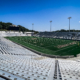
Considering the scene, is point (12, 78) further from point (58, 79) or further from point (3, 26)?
point (3, 26)

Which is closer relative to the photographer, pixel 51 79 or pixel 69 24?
pixel 51 79

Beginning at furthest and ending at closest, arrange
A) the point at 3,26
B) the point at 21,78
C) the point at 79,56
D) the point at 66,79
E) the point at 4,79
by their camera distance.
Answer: the point at 3,26, the point at 79,56, the point at 66,79, the point at 21,78, the point at 4,79

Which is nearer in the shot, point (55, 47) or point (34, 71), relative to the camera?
point (34, 71)

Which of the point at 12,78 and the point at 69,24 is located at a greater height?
the point at 69,24

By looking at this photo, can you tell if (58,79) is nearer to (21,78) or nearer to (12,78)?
(21,78)

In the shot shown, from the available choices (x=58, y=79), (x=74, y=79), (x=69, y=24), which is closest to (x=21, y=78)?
(x=58, y=79)

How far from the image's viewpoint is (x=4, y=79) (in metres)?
3.81

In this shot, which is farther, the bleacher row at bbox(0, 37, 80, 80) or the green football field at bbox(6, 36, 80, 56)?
the green football field at bbox(6, 36, 80, 56)

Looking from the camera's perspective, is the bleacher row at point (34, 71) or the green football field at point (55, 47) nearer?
the bleacher row at point (34, 71)

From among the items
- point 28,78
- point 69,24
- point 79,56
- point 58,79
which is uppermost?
point 69,24

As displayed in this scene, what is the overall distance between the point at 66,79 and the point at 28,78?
2102 mm

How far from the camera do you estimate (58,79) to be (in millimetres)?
4648

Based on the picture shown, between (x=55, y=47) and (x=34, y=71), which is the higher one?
(x=34, y=71)

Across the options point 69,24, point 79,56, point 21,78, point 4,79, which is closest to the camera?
point 4,79
